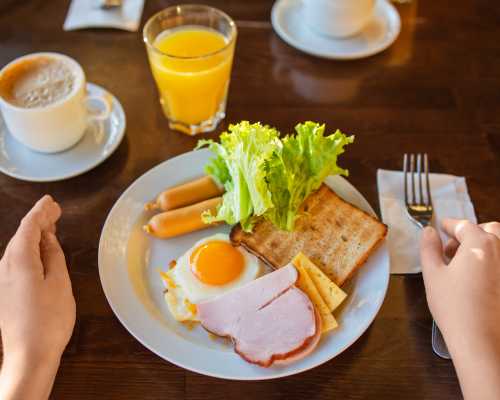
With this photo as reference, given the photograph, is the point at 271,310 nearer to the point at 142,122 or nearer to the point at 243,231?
the point at 243,231

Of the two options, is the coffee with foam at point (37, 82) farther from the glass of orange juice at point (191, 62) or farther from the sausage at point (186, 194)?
the sausage at point (186, 194)

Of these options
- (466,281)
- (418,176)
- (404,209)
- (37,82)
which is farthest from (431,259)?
(37,82)

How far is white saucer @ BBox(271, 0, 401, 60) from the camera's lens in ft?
6.26

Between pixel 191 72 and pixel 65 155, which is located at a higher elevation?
pixel 191 72

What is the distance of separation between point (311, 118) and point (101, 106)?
669 mm

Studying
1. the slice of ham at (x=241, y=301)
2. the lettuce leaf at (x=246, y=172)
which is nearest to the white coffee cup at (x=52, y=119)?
the lettuce leaf at (x=246, y=172)

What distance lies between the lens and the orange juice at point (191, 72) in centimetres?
154

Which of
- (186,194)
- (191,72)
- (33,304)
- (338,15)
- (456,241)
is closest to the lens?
(33,304)

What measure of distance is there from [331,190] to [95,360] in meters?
0.73

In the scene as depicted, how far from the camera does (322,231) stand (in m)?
1.38

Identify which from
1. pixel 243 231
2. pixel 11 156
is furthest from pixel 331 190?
pixel 11 156

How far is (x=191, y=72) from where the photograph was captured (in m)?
1.54

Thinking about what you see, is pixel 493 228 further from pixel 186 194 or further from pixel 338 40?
pixel 338 40

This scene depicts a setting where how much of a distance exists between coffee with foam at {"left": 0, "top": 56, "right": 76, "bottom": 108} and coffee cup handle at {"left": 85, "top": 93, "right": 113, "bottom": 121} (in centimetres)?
16
